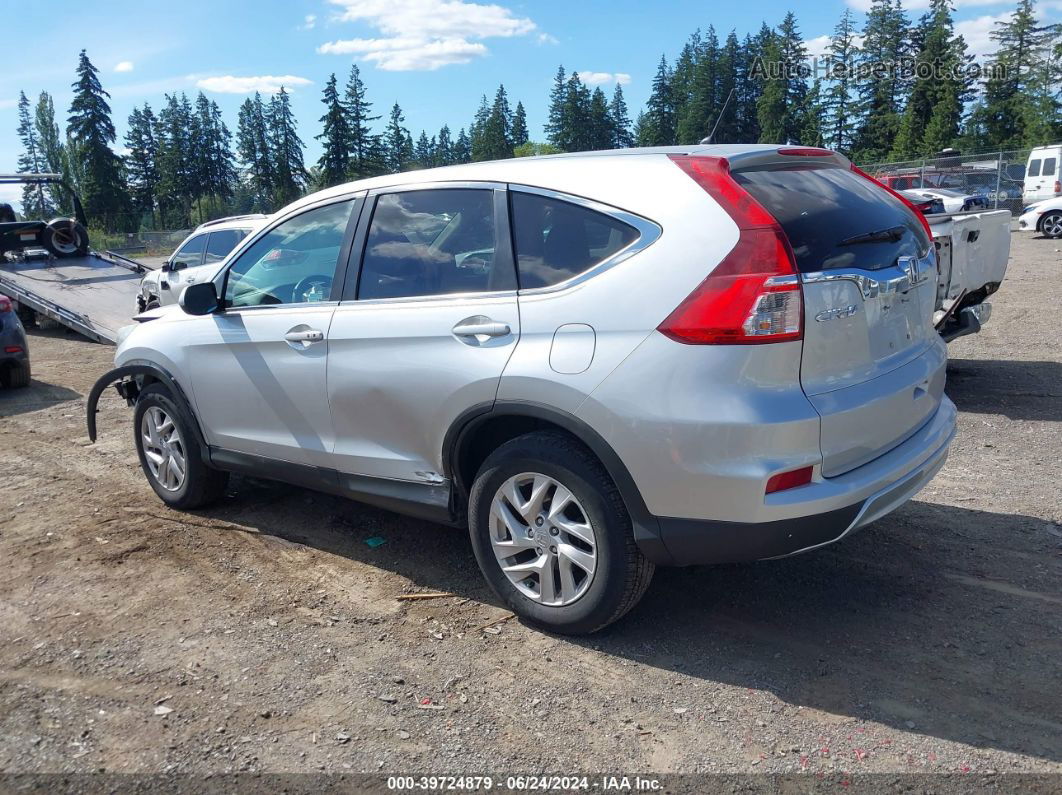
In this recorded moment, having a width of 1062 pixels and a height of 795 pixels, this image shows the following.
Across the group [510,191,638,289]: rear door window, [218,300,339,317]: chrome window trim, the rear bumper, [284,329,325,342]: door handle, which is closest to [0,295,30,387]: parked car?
[218,300,339,317]: chrome window trim

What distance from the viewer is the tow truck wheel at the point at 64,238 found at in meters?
16.3

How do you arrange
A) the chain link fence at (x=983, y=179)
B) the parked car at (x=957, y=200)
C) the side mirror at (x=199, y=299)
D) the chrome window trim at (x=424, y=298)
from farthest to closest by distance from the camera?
the chain link fence at (x=983, y=179)
the parked car at (x=957, y=200)
the side mirror at (x=199, y=299)
the chrome window trim at (x=424, y=298)

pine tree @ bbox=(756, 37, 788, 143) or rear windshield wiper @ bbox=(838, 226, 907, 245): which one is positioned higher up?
pine tree @ bbox=(756, 37, 788, 143)

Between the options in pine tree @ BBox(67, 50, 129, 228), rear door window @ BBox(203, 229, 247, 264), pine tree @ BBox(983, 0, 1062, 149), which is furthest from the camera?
pine tree @ BBox(67, 50, 129, 228)

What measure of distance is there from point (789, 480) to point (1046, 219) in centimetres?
2344

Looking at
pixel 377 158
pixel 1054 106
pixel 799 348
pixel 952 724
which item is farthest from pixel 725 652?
pixel 377 158

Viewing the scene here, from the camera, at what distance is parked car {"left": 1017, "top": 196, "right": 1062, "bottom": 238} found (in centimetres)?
2217

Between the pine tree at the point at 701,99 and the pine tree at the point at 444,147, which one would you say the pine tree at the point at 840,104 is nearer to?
the pine tree at the point at 701,99

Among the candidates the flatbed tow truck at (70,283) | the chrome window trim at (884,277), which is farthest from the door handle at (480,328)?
the flatbed tow truck at (70,283)

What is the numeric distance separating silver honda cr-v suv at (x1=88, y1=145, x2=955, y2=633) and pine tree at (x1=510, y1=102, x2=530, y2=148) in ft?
350

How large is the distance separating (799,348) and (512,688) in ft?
5.42

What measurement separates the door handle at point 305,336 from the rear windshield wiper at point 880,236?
7.92ft

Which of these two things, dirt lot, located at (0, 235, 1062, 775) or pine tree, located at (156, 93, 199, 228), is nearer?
dirt lot, located at (0, 235, 1062, 775)

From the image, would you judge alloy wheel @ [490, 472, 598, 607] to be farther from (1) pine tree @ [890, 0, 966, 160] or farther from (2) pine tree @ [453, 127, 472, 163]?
(2) pine tree @ [453, 127, 472, 163]
